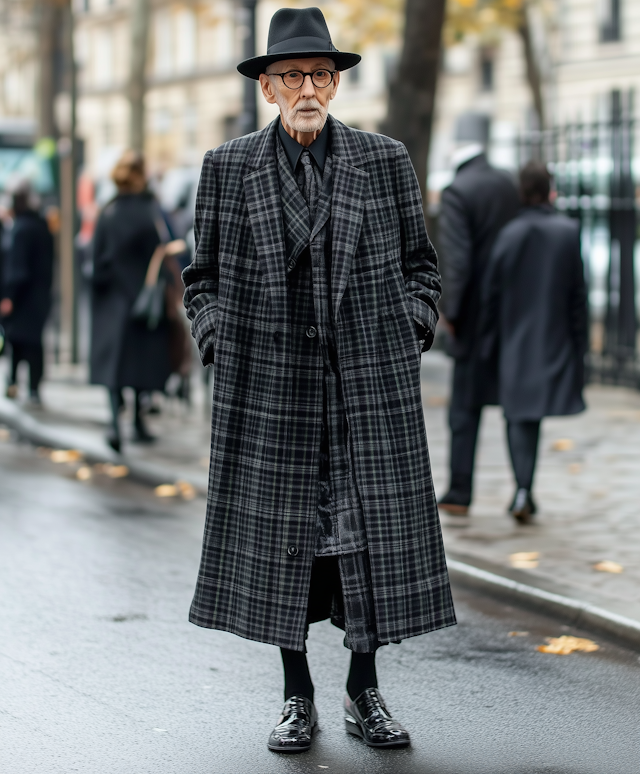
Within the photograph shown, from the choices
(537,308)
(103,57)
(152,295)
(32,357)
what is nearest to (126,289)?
(152,295)

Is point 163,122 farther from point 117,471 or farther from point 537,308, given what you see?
point 537,308

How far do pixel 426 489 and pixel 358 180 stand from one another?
927 millimetres

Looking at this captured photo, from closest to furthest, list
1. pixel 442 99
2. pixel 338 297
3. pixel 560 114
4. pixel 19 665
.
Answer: pixel 338 297, pixel 19 665, pixel 560 114, pixel 442 99

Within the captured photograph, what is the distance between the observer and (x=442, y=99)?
4412 cm

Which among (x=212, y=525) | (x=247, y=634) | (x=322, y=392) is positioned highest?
(x=322, y=392)

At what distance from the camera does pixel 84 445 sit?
10164mm

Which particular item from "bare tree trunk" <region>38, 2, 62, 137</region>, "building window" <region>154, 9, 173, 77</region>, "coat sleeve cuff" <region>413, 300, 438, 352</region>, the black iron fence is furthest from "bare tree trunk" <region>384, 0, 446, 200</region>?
"building window" <region>154, 9, 173, 77</region>

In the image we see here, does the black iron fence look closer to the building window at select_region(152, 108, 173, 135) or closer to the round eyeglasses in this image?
the round eyeglasses

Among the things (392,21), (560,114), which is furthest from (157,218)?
(560,114)

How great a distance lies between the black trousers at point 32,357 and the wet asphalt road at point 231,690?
18.8ft

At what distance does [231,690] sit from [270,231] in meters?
1.66

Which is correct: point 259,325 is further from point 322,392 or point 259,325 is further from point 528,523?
point 528,523

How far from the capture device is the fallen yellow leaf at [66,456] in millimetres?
9977

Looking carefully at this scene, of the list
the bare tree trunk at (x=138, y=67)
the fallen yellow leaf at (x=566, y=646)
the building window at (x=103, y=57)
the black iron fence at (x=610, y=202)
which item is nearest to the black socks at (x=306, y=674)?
the fallen yellow leaf at (x=566, y=646)
